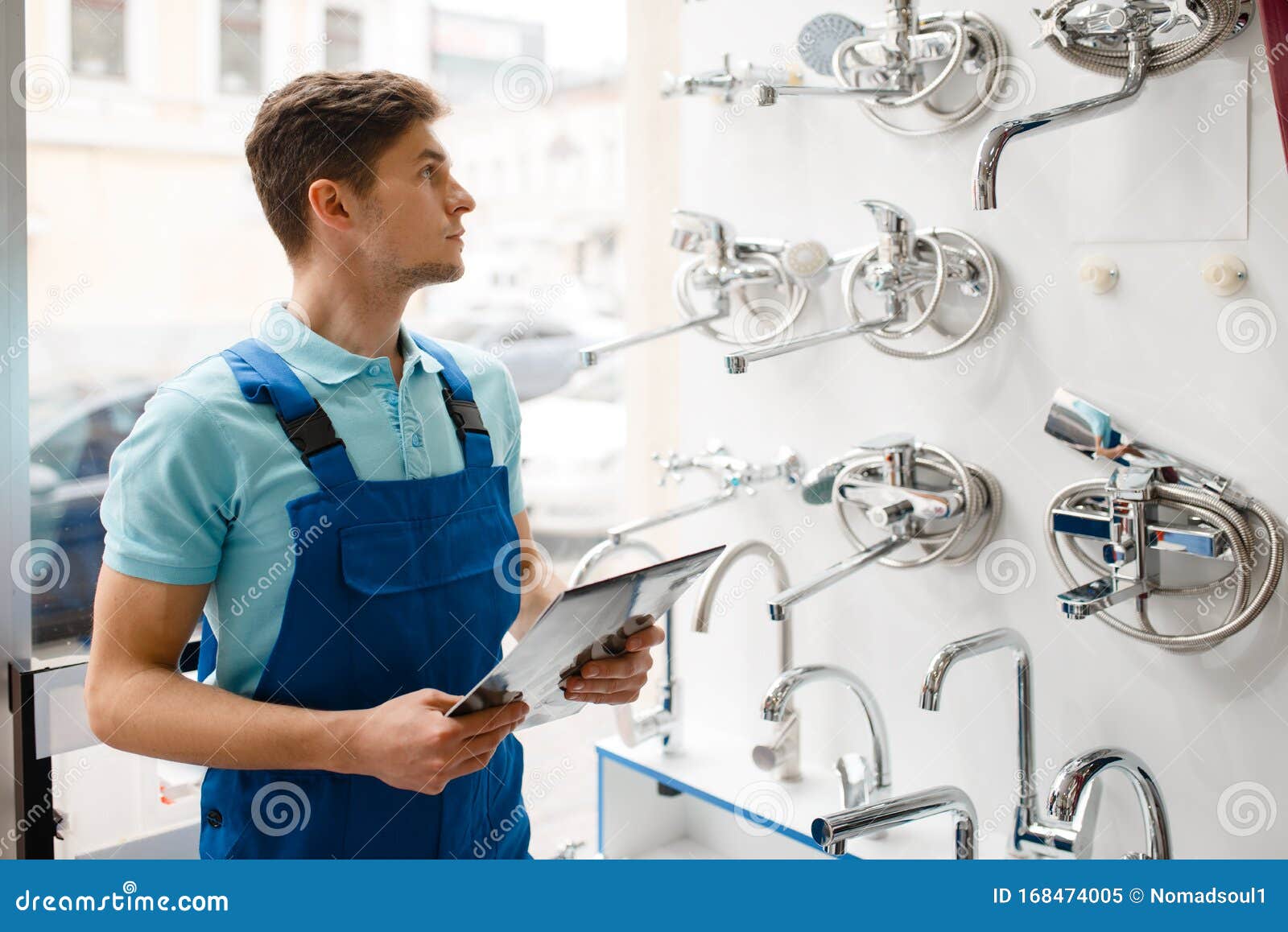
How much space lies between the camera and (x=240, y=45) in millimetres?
1677

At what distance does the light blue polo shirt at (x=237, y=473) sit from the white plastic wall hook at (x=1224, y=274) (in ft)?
2.65

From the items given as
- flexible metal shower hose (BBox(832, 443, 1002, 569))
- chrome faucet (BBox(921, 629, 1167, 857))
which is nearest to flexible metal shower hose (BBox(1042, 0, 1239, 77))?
flexible metal shower hose (BBox(832, 443, 1002, 569))

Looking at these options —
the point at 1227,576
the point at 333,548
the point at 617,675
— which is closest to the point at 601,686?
the point at 617,675

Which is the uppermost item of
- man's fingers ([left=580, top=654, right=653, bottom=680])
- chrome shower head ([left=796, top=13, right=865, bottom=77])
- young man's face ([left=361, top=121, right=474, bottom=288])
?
chrome shower head ([left=796, top=13, right=865, bottom=77])

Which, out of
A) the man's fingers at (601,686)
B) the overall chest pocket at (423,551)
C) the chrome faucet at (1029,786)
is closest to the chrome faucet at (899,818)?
the chrome faucet at (1029,786)

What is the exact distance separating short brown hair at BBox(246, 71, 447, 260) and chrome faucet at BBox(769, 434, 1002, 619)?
652 mm

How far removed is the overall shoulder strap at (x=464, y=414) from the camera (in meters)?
1.32

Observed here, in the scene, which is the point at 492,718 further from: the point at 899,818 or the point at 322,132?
the point at 322,132

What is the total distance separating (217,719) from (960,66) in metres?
1.03

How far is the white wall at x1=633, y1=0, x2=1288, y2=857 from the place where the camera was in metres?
1.22

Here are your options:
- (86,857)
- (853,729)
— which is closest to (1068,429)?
(853,729)

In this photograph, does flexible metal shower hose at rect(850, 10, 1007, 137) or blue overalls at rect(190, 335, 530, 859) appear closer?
blue overalls at rect(190, 335, 530, 859)

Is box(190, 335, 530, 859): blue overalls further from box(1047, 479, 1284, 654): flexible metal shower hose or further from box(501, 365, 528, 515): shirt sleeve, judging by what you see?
box(1047, 479, 1284, 654): flexible metal shower hose

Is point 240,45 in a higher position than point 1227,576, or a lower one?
higher
